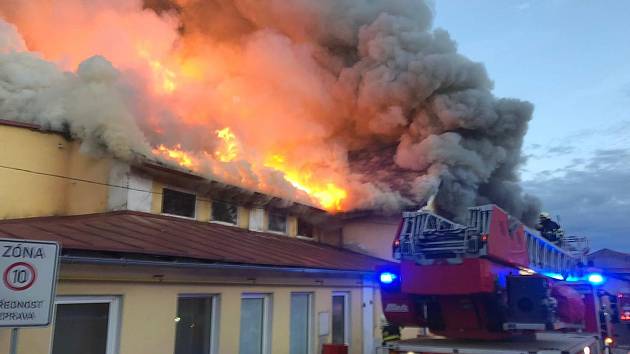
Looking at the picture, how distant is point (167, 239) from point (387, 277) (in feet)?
11.2

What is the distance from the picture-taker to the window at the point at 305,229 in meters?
14.9

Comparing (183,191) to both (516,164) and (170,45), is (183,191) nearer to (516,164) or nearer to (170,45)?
(170,45)

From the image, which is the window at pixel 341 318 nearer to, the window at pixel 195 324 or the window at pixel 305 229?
the window at pixel 305 229

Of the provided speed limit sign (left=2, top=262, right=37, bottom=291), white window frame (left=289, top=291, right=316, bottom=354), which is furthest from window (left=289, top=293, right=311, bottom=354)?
speed limit sign (left=2, top=262, right=37, bottom=291)

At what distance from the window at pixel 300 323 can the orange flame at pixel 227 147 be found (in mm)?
4218

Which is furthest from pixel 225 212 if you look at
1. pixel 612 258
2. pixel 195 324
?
pixel 612 258

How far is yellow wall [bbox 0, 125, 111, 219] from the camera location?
10.2 m

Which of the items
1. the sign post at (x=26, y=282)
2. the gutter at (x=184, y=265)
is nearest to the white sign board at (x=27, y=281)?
the sign post at (x=26, y=282)

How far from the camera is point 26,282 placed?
4.16 meters

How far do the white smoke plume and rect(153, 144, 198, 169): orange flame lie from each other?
6.8 inches

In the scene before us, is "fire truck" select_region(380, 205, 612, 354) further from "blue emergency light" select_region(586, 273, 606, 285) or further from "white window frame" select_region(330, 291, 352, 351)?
"white window frame" select_region(330, 291, 352, 351)

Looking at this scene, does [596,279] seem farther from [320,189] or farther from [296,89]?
[296,89]

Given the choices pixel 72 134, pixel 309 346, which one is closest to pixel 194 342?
pixel 309 346

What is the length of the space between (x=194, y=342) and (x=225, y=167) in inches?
184
